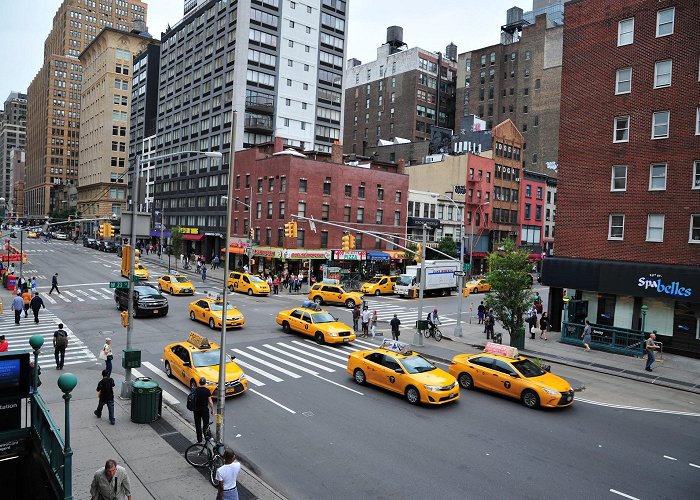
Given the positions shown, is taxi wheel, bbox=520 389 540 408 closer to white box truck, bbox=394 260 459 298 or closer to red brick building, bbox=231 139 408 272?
white box truck, bbox=394 260 459 298

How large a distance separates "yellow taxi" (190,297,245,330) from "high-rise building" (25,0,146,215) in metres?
161

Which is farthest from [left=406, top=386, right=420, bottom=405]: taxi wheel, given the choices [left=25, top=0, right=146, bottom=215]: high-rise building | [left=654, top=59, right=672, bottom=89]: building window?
[left=25, top=0, right=146, bottom=215]: high-rise building

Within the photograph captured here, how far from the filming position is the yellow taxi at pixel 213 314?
28719 mm

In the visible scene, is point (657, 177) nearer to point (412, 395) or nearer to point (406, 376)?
point (406, 376)

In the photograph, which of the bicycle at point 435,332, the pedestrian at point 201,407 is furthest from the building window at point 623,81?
the pedestrian at point 201,407

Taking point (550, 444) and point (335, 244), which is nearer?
point (550, 444)

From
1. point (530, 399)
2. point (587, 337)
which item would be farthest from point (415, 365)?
point (587, 337)

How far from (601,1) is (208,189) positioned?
193 ft

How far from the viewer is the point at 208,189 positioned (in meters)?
77.7

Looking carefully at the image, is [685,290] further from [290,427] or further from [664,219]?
[290,427]

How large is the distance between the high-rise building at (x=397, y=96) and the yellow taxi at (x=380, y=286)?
181 feet

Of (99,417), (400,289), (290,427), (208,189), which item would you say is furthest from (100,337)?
(208,189)

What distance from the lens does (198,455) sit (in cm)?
1235

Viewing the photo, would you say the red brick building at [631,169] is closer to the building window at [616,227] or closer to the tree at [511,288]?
the building window at [616,227]
